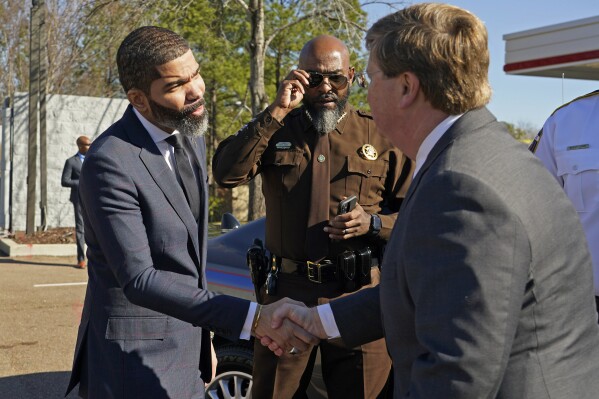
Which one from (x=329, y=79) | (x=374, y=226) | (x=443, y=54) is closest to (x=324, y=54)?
(x=329, y=79)

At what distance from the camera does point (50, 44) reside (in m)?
27.0

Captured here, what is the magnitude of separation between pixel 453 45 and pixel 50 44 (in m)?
27.4

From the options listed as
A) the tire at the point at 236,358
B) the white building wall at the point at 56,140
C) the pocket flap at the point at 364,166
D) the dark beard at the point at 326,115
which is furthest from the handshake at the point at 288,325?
the white building wall at the point at 56,140

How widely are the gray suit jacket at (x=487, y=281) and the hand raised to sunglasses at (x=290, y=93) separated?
1.72 metres

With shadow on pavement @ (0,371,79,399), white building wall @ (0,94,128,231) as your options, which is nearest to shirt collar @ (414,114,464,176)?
shadow on pavement @ (0,371,79,399)

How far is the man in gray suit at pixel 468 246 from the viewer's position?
5.06 ft

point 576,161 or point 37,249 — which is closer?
point 576,161

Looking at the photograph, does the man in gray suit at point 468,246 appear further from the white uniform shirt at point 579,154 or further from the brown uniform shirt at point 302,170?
the brown uniform shirt at point 302,170

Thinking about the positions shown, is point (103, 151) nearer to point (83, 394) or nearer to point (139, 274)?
point (139, 274)

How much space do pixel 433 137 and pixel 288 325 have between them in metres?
1.04

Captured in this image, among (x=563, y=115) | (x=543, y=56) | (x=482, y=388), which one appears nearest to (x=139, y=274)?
(x=482, y=388)

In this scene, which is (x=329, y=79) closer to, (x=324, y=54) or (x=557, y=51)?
(x=324, y=54)

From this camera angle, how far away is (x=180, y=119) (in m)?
2.77

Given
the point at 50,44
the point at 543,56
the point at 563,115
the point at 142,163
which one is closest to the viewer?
the point at 142,163
